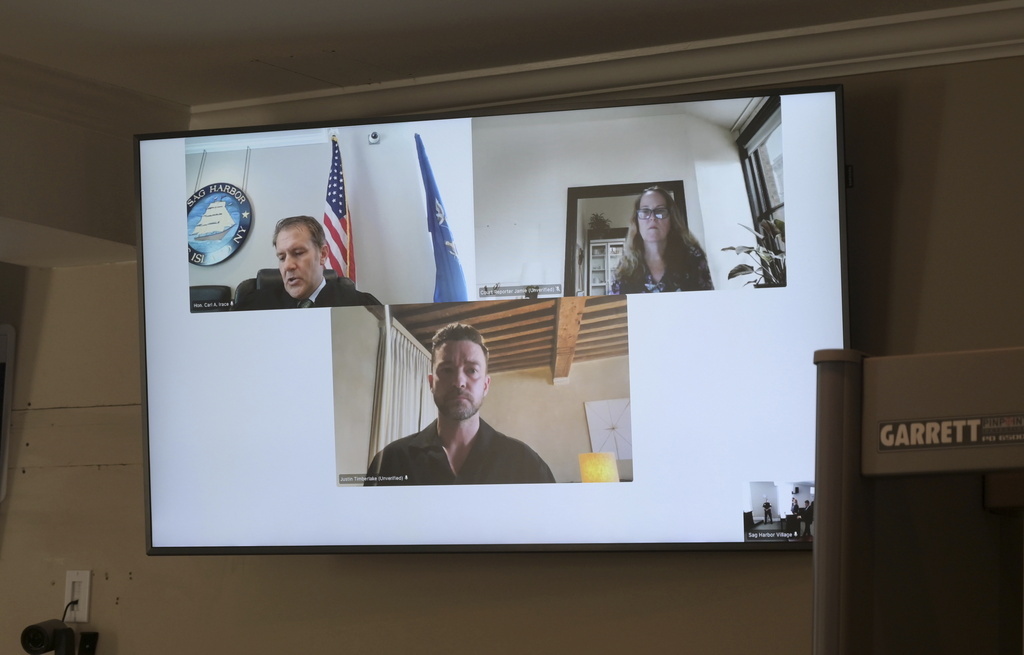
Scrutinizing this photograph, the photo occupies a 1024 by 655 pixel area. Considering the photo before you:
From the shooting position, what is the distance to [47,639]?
8.30 ft

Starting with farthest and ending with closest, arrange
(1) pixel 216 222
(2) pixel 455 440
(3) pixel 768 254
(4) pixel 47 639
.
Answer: (4) pixel 47 639 < (1) pixel 216 222 < (2) pixel 455 440 < (3) pixel 768 254

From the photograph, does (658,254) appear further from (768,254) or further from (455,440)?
(455,440)

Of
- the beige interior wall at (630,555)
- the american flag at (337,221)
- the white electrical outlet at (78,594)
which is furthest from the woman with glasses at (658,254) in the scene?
the white electrical outlet at (78,594)

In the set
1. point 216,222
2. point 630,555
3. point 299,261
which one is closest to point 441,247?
point 299,261

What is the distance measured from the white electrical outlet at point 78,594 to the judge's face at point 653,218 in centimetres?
178

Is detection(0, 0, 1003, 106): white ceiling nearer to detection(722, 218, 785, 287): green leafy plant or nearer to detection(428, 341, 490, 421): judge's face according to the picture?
detection(722, 218, 785, 287): green leafy plant

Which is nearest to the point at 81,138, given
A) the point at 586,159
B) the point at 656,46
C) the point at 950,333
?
the point at 586,159

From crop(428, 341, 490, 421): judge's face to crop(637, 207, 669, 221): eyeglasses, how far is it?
480 millimetres

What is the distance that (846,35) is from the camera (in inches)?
84.7

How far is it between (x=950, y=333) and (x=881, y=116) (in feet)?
1.69

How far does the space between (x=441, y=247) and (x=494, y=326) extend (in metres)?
0.23

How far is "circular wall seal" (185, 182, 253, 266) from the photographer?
2.29m

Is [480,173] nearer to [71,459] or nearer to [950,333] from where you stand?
Answer: [950,333]

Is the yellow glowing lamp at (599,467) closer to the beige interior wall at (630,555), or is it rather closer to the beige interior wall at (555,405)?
the beige interior wall at (555,405)
